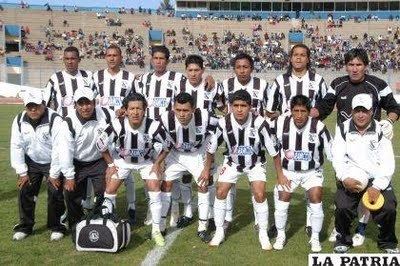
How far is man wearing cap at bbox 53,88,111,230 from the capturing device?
18.4ft

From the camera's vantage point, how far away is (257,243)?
5.67 m

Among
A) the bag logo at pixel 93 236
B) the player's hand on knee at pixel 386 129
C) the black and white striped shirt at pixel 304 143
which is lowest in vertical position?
the bag logo at pixel 93 236

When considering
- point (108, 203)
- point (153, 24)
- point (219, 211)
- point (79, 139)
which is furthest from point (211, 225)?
point (153, 24)

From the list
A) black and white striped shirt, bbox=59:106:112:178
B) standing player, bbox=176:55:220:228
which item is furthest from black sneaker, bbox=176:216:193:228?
black and white striped shirt, bbox=59:106:112:178

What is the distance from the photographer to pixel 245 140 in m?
5.61

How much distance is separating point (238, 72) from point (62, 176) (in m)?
2.41

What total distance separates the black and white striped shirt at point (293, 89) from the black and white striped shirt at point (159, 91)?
55.8 inches

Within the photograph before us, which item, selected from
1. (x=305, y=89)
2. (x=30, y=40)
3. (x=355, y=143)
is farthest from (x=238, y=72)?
(x=30, y=40)

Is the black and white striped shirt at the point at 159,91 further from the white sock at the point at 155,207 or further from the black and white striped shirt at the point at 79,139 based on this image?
the white sock at the point at 155,207

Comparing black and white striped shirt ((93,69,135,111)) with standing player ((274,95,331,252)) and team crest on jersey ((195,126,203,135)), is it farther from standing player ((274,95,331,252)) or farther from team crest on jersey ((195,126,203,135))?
standing player ((274,95,331,252))

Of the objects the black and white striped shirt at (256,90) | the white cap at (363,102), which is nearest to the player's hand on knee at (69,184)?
the black and white striped shirt at (256,90)

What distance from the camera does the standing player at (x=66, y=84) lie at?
285 inches

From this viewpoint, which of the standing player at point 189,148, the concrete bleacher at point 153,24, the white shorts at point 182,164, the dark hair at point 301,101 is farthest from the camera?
the concrete bleacher at point 153,24

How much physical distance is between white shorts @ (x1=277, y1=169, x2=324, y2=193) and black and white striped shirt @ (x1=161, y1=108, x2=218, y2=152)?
3.50 ft
